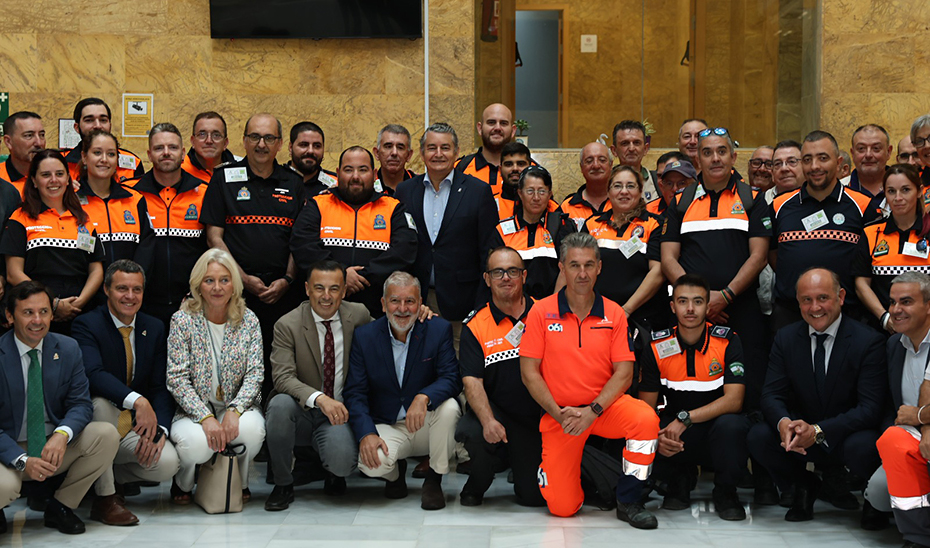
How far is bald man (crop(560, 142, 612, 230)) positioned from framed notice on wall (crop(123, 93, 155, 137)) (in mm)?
4044

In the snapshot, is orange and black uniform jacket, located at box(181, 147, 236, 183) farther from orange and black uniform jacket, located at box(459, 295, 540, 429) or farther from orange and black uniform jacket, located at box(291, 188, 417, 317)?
orange and black uniform jacket, located at box(459, 295, 540, 429)

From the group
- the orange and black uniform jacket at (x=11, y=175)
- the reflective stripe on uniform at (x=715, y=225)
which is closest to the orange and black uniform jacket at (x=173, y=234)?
the orange and black uniform jacket at (x=11, y=175)

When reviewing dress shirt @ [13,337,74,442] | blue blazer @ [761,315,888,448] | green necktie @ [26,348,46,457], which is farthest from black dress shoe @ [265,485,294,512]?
blue blazer @ [761,315,888,448]

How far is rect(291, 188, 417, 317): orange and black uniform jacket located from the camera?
5.62 meters

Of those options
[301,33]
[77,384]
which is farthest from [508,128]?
[77,384]

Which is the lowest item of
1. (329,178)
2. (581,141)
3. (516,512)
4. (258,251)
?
(516,512)

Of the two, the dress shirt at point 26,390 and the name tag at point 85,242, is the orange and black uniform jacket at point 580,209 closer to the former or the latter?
the name tag at point 85,242

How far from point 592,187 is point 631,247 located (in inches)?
21.2

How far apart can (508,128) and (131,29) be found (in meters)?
3.66

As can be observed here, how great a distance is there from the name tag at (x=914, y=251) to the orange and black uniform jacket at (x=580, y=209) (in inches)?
63.8

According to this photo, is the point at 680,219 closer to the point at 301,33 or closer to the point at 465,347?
the point at 465,347

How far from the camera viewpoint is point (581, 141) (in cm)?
841

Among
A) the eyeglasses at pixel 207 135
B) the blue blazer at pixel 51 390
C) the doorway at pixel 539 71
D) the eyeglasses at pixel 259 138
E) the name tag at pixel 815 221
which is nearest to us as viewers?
the blue blazer at pixel 51 390

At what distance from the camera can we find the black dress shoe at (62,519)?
178 inches
